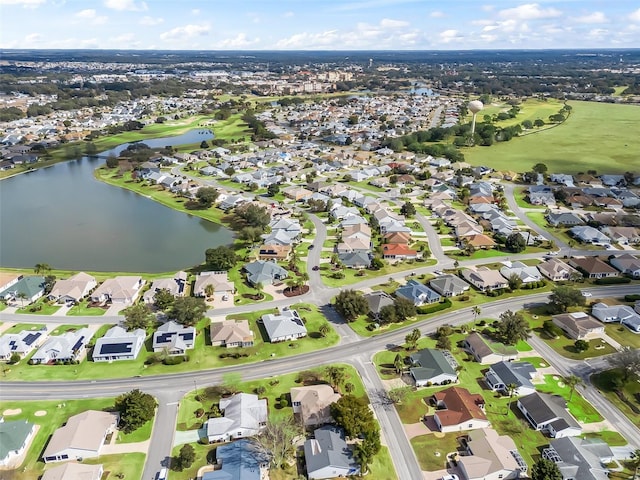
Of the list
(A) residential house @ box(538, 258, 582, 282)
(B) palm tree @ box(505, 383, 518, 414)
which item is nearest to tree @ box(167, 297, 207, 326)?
(B) palm tree @ box(505, 383, 518, 414)

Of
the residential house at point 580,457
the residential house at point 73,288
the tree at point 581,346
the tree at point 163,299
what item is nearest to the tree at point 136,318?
the tree at point 163,299

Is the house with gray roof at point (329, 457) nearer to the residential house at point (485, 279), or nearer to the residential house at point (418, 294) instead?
the residential house at point (418, 294)

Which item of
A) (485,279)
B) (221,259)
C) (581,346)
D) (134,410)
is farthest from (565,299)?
(134,410)

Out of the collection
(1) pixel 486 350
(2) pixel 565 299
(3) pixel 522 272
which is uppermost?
(2) pixel 565 299

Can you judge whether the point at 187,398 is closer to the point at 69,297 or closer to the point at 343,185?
the point at 69,297

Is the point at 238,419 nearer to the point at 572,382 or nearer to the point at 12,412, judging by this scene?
the point at 12,412

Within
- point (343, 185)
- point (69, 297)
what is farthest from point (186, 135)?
point (69, 297)
